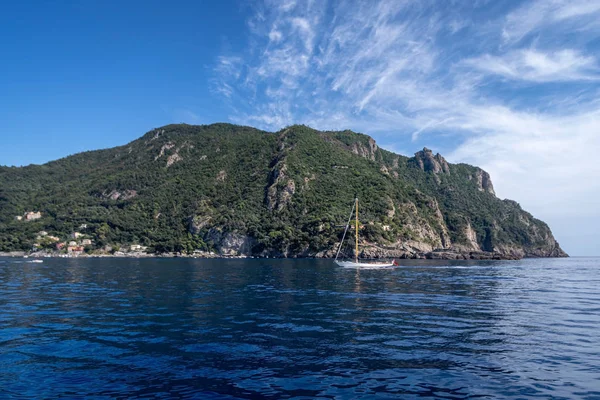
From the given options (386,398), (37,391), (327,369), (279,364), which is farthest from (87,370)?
(386,398)

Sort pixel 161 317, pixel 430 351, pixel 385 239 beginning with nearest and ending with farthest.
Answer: pixel 430 351
pixel 161 317
pixel 385 239

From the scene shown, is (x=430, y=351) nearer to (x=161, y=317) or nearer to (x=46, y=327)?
(x=161, y=317)

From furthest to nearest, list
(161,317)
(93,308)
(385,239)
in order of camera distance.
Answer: (385,239) → (93,308) → (161,317)

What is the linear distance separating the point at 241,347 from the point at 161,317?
36.1 feet

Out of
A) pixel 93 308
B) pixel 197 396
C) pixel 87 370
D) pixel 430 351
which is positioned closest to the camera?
pixel 197 396

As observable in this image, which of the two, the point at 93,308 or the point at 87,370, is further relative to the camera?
the point at 93,308

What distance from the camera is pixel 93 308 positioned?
32.2 m

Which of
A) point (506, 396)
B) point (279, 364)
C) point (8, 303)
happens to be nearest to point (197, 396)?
point (279, 364)

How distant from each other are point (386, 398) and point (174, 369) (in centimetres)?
879

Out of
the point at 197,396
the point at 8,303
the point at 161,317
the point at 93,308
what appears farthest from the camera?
the point at 8,303

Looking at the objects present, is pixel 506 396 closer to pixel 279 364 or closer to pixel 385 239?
pixel 279 364

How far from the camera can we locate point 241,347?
19953 millimetres

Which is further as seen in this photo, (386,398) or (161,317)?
(161,317)

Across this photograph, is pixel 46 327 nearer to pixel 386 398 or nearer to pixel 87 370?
pixel 87 370
